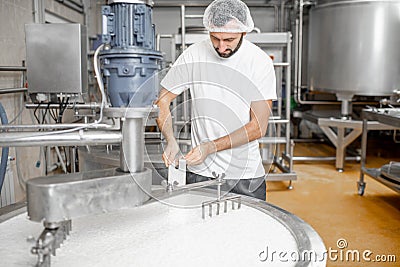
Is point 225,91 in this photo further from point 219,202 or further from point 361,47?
point 361,47

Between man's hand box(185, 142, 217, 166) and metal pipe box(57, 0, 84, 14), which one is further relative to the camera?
metal pipe box(57, 0, 84, 14)

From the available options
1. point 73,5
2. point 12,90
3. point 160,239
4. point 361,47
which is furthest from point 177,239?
point 73,5

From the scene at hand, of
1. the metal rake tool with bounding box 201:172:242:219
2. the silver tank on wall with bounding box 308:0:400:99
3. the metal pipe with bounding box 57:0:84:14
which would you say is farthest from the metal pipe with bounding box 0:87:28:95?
the silver tank on wall with bounding box 308:0:400:99

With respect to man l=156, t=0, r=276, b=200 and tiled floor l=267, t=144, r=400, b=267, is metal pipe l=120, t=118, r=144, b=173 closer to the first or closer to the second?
man l=156, t=0, r=276, b=200

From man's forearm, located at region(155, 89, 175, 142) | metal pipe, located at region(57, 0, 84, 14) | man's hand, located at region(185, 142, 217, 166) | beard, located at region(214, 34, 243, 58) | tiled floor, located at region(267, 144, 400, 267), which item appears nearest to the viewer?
man's hand, located at region(185, 142, 217, 166)

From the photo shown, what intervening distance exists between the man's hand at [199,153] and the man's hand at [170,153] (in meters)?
0.05

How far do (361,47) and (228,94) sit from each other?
10.4 ft

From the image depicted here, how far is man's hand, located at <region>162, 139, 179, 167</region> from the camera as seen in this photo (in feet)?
3.70

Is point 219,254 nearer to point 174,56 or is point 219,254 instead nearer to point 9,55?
point 9,55

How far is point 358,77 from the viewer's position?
4.23 meters

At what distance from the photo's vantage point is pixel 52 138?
730 mm

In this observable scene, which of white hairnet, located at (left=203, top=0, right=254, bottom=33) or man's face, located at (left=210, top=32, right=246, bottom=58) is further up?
white hairnet, located at (left=203, top=0, right=254, bottom=33)

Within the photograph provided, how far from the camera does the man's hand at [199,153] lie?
3.90ft

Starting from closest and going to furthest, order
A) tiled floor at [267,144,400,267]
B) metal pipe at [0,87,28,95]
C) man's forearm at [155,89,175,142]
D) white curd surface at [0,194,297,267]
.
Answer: white curd surface at [0,194,297,267]
man's forearm at [155,89,175,142]
tiled floor at [267,144,400,267]
metal pipe at [0,87,28,95]
